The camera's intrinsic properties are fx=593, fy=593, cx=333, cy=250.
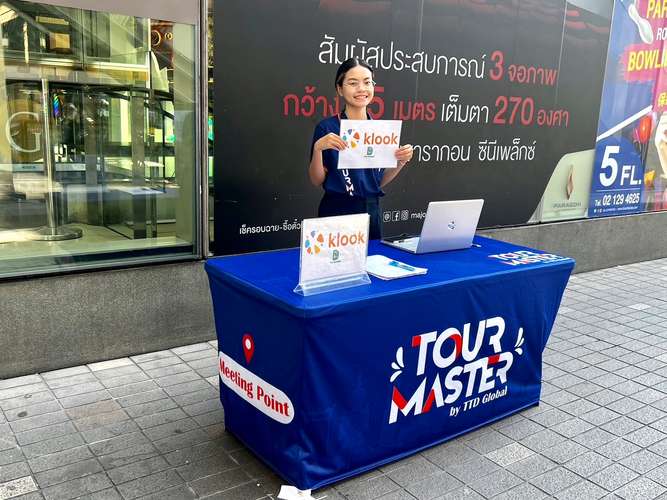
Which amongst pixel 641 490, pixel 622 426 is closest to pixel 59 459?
pixel 641 490

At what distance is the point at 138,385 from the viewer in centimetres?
393

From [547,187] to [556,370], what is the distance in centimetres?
296

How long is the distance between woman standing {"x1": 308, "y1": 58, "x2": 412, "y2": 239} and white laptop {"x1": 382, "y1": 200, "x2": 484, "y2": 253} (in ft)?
1.94

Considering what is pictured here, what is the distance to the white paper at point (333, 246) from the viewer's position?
8.69 ft

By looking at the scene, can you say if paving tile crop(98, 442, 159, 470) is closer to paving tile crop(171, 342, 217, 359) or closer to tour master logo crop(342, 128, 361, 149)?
paving tile crop(171, 342, 217, 359)

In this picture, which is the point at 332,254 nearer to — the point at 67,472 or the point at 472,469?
the point at 472,469

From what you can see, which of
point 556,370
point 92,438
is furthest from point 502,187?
point 92,438

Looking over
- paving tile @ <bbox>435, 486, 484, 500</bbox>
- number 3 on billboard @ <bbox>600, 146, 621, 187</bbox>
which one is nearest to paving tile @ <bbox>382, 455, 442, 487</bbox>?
paving tile @ <bbox>435, 486, 484, 500</bbox>

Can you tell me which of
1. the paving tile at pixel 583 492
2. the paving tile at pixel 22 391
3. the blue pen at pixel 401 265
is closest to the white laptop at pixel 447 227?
the blue pen at pixel 401 265

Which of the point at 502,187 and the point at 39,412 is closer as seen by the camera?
the point at 39,412

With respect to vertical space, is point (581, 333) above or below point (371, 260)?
below

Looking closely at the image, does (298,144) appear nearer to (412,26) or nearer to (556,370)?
(412,26)

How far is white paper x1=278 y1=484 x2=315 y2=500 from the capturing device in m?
2.77

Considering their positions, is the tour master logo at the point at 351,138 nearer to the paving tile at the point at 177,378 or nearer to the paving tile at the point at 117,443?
the paving tile at the point at 177,378
